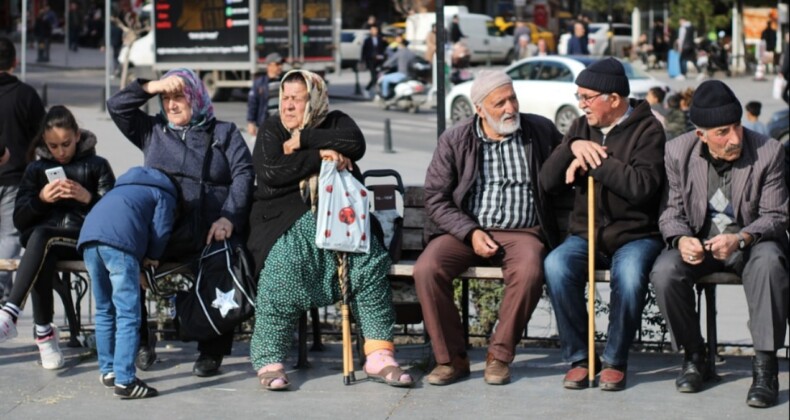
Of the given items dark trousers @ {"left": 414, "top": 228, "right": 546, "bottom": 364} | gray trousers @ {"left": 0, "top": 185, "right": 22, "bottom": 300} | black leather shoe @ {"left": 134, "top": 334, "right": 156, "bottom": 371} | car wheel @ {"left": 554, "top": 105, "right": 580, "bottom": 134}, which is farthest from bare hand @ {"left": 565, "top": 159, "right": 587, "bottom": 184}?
car wheel @ {"left": 554, "top": 105, "right": 580, "bottom": 134}

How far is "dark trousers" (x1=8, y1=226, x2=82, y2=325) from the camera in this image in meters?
6.94

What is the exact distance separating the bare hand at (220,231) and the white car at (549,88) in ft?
52.3

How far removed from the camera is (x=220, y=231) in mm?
6930

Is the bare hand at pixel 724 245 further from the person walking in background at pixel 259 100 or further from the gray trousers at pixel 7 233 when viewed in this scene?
the person walking in background at pixel 259 100

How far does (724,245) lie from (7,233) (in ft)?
12.9

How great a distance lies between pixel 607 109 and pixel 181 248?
2.24 m

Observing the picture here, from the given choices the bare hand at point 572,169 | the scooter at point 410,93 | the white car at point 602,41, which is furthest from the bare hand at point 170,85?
the white car at point 602,41

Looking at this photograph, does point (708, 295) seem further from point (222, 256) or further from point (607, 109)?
point (222, 256)

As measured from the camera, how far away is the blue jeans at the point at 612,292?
21.2 ft

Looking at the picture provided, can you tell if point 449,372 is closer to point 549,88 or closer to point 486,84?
point 486,84

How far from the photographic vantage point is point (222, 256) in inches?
272

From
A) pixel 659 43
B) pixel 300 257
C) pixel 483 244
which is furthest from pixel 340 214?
pixel 659 43

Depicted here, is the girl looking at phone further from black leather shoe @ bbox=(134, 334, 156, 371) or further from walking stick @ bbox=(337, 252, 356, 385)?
walking stick @ bbox=(337, 252, 356, 385)

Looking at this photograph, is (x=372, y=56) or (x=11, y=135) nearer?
(x=11, y=135)
